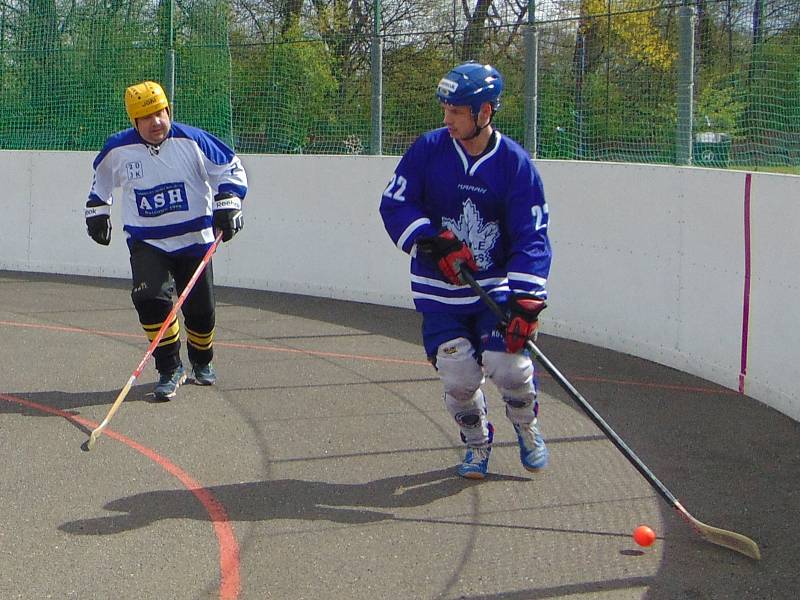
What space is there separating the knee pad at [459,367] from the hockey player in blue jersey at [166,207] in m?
2.21

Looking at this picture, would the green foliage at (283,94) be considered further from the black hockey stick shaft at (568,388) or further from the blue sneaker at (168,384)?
the black hockey stick shaft at (568,388)

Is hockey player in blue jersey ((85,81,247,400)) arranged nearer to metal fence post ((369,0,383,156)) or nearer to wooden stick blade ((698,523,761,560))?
wooden stick blade ((698,523,761,560))

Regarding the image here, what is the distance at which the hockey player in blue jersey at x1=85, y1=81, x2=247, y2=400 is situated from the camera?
7.02 m

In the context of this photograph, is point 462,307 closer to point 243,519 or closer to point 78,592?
point 243,519

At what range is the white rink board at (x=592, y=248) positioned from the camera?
7.03 meters

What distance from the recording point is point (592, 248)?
352 inches

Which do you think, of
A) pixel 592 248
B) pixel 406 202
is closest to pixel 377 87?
pixel 592 248

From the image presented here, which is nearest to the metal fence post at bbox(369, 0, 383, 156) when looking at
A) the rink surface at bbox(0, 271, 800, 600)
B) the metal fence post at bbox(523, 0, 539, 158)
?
the metal fence post at bbox(523, 0, 539, 158)

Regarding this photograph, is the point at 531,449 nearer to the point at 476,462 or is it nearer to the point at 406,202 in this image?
the point at 476,462

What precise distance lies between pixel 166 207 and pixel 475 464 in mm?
2653

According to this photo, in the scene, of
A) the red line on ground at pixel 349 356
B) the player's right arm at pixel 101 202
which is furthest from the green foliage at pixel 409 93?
the player's right arm at pixel 101 202

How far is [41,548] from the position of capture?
4.57m

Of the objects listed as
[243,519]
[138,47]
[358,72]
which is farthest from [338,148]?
[243,519]

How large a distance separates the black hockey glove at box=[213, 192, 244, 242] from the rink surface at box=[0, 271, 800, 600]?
1013mm
